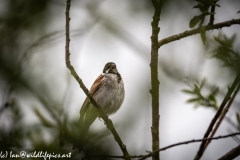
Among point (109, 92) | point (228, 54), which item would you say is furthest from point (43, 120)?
point (109, 92)

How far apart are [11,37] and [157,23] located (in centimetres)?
185

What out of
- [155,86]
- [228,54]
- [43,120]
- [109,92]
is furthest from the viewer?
[109,92]

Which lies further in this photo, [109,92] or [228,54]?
[109,92]

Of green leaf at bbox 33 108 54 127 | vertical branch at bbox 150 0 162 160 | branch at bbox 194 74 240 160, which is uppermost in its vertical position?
vertical branch at bbox 150 0 162 160

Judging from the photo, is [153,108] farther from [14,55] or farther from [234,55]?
[14,55]

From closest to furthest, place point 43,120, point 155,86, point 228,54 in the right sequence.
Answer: point 43,120 < point 228,54 < point 155,86

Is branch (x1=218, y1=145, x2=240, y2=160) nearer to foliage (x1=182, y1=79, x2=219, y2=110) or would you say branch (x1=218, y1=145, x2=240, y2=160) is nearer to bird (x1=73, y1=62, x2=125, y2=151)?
foliage (x1=182, y1=79, x2=219, y2=110)

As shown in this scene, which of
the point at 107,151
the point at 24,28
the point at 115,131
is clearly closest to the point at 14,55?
the point at 24,28

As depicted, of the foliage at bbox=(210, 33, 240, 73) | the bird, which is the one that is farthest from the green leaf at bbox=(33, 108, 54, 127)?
the bird

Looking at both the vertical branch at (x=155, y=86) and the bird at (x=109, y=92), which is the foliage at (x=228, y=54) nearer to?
the vertical branch at (x=155, y=86)

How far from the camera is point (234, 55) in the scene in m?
2.66

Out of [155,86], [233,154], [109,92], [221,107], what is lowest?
[233,154]

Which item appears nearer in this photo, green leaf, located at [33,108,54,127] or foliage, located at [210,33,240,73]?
green leaf, located at [33,108,54,127]

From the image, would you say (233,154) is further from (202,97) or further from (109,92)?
(109,92)
